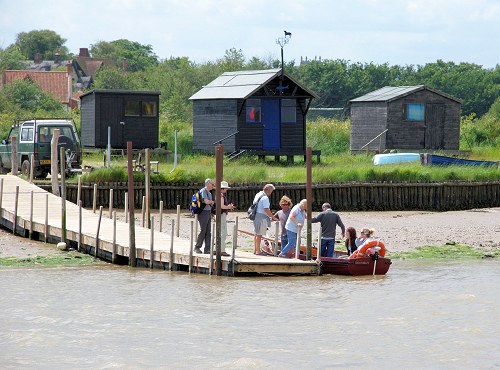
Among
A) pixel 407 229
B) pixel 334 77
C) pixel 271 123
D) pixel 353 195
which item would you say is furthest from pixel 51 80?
pixel 407 229

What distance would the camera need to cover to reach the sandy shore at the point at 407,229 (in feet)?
99.1

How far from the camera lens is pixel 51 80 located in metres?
102

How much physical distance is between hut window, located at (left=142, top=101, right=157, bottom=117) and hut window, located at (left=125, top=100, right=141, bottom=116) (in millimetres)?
296

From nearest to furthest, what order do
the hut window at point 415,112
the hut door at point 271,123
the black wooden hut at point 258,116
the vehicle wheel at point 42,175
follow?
the vehicle wheel at point 42,175
the black wooden hut at point 258,116
the hut door at point 271,123
the hut window at point 415,112

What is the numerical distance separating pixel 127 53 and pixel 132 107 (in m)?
111

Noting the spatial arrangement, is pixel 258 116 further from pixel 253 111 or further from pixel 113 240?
pixel 113 240

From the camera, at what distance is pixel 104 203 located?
1460 inches

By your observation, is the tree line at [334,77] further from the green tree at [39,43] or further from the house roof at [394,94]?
the house roof at [394,94]

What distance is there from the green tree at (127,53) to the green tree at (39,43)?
16.2 feet

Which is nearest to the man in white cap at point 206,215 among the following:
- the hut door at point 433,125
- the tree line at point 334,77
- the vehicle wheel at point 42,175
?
the vehicle wheel at point 42,175

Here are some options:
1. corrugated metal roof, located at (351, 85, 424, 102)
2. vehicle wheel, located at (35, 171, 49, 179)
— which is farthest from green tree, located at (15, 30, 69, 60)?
vehicle wheel, located at (35, 171, 49, 179)

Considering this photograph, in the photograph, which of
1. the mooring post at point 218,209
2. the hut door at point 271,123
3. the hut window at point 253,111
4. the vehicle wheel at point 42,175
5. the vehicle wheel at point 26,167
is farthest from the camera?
the hut door at point 271,123

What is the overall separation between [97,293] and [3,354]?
17.1 feet

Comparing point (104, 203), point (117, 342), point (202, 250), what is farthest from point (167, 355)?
point (104, 203)
